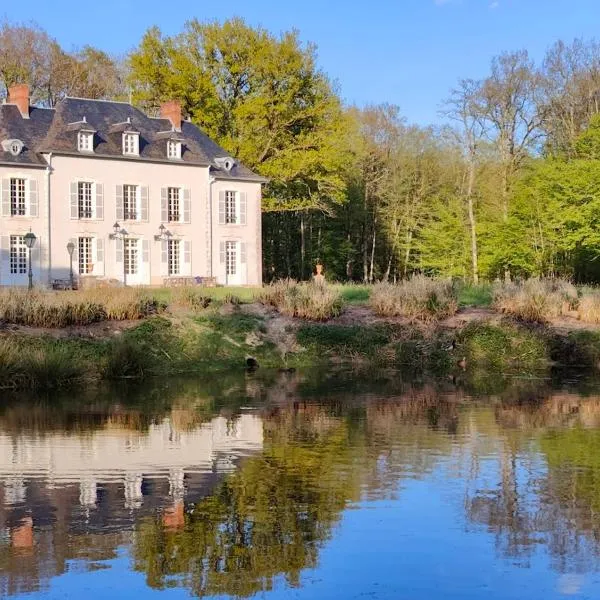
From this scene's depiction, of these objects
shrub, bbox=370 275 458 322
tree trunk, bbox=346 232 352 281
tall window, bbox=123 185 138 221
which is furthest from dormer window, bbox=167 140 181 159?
shrub, bbox=370 275 458 322

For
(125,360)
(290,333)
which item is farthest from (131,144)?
(125,360)

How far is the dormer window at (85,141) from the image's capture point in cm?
3938

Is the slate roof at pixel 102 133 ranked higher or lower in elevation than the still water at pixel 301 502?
higher

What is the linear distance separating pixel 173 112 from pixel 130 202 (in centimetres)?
505

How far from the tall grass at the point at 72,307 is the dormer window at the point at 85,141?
63.2 ft

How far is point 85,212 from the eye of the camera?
3956 cm

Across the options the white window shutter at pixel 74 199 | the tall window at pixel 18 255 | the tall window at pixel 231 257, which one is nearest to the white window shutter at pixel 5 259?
the tall window at pixel 18 255

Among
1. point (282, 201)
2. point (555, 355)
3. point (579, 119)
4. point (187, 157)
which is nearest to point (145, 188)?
point (187, 157)

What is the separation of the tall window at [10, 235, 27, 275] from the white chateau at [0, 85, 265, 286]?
39 mm

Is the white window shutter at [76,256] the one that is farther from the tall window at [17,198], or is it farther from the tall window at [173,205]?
the tall window at [173,205]

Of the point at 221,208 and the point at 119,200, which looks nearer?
the point at 119,200

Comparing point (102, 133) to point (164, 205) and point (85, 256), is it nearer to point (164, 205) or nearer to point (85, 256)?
point (164, 205)

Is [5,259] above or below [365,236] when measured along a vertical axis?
below

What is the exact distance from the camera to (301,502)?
8.10 meters
